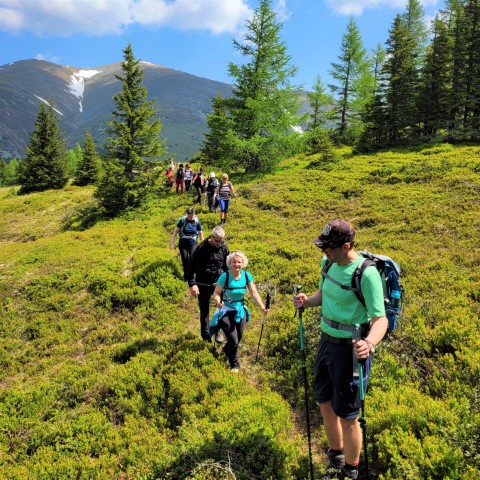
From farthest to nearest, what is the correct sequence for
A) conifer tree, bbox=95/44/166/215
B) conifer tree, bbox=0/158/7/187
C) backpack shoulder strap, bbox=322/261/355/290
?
conifer tree, bbox=0/158/7/187
conifer tree, bbox=95/44/166/215
backpack shoulder strap, bbox=322/261/355/290

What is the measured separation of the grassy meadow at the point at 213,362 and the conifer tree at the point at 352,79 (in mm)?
28084

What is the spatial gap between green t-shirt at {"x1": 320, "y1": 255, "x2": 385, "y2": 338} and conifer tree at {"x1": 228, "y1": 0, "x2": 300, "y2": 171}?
958 inches

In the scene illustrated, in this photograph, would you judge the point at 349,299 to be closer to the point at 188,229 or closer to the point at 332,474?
the point at 332,474

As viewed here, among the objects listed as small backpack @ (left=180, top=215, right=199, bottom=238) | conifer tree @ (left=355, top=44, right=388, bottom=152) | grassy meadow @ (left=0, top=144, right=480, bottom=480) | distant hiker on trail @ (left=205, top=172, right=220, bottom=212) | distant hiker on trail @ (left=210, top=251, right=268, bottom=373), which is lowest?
grassy meadow @ (left=0, top=144, right=480, bottom=480)

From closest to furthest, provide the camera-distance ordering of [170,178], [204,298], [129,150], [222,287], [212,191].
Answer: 1. [222,287]
2. [204,298]
3. [212,191]
4. [129,150]
5. [170,178]

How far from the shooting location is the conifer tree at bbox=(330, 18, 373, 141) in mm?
41688

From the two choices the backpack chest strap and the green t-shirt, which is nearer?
the green t-shirt

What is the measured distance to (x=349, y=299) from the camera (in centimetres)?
360

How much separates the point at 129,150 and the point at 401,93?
86.5 feet

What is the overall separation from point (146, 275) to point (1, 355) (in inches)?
182

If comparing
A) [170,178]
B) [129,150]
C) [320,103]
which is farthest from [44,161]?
[320,103]

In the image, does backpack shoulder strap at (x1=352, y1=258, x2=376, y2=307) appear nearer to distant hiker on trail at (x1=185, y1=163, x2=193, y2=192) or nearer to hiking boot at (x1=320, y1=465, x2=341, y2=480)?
hiking boot at (x1=320, y1=465, x2=341, y2=480)

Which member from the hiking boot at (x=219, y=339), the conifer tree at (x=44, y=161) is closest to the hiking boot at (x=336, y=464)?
the hiking boot at (x=219, y=339)

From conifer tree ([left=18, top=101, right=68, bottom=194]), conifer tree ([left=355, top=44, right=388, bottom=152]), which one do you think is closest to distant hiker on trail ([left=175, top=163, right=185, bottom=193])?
conifer tree ([left=355, top=44, right=388, bottom=152])
